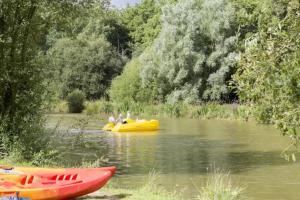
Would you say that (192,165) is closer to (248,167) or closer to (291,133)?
(248,167)

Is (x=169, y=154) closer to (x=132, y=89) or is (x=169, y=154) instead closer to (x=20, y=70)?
(x=20, y=70)

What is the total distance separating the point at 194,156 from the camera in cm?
1906

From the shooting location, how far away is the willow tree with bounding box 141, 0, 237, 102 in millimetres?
41469

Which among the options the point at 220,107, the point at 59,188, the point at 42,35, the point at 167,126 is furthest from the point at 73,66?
the point at 59,188

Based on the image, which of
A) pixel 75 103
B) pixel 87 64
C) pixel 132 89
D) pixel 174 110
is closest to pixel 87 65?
pixel 87 64

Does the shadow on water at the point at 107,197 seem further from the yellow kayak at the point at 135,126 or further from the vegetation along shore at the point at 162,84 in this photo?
the yellow kayak at the point at 135,126

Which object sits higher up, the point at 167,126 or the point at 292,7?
the point at 292,7

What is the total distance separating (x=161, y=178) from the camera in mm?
14562

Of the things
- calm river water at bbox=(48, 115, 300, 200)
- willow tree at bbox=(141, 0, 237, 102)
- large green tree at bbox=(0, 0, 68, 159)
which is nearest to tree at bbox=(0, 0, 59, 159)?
large green tree at bbox=(0, 0, 68, 159)

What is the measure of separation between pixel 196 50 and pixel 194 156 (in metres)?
24.2

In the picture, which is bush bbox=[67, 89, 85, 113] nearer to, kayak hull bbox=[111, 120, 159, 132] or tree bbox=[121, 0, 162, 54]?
kayak hull bbox=[111, 120, 159, 132]

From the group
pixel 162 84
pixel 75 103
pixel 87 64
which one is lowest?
pixel 75 103

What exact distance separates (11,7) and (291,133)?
10.6 m

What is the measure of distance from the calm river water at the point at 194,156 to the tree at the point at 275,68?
5444 millimetres
